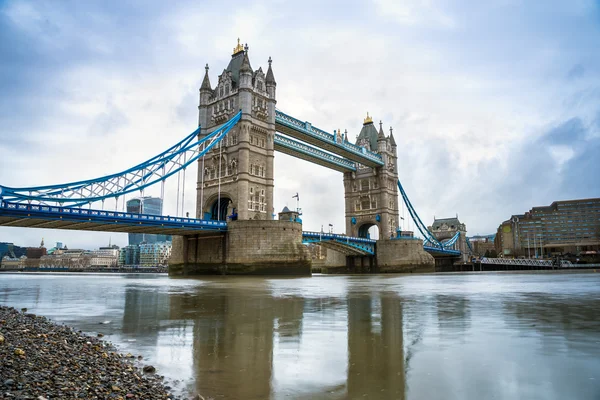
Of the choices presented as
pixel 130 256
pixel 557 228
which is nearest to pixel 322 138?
pixel 557 228

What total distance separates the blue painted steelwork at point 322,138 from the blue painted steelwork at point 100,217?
53.7 ft

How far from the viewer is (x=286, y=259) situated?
→ 121 feet

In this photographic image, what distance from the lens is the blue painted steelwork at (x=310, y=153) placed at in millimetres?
47750

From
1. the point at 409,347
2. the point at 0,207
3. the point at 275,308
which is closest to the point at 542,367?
the point at 409,347

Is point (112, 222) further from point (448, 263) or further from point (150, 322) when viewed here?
point (448, 263)

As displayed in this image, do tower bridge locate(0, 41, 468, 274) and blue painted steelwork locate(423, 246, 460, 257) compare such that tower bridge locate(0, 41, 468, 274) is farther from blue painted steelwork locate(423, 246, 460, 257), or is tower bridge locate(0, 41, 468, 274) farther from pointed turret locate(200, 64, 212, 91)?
blue painted steelwork locate(423, 246, 460, 257)

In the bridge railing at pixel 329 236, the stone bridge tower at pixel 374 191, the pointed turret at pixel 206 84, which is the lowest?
the bridge railing at pixel 329 236

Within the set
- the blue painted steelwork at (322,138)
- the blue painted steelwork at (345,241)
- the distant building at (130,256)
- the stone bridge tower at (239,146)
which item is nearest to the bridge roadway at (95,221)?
the stone bridge tower at (239,146)

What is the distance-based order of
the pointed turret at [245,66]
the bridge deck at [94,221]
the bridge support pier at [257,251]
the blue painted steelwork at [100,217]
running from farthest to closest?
the pointed turret at [245,66] → the bridge support pier at [257,251] → the bridge deck at [94,221] → the blue painted steelwork at [100,217]

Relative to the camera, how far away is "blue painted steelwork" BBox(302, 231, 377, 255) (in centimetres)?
4929

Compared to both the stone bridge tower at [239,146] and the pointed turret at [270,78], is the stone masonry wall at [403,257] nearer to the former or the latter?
the stone bridge tower at [239,146]

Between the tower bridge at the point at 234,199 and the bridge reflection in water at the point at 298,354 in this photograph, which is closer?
the bridge reflection in water at the point at 298,354

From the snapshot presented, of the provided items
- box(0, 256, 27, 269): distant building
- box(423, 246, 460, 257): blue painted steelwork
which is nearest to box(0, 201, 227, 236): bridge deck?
box(423, 246, 460, 257): blue painted steelwork

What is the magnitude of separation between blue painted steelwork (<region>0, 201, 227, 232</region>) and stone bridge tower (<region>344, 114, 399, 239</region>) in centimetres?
3464
